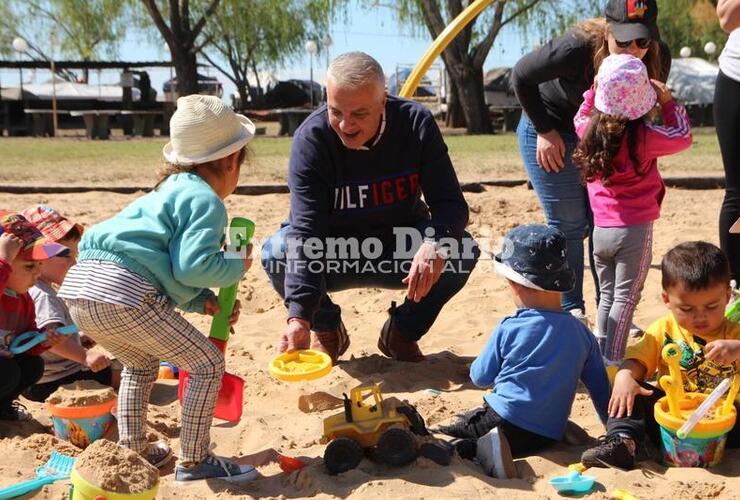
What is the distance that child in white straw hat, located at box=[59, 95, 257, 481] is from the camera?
2580 millimetres

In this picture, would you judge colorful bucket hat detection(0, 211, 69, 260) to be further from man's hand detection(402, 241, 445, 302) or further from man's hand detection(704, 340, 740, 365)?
man's hand detection(704, 340, 740, 365)

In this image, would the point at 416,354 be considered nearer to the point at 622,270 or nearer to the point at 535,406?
the point at 622,270

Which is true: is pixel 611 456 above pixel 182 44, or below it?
below

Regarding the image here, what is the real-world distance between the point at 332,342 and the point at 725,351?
1.87 metres

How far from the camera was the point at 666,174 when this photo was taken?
8.76m

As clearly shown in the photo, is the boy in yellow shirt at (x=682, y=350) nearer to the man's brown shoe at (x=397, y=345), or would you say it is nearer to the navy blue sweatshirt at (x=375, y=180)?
the navy blue sweatshirt at (x=375, y=180)

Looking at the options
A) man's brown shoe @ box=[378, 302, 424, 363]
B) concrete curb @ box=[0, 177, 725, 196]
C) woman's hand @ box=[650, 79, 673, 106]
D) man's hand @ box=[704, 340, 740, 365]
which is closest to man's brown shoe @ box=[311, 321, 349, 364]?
man's brown shoe @ box=[378, 302, 424, 363]

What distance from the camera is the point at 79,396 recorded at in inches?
119

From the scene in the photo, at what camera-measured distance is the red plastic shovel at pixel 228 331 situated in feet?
9.43

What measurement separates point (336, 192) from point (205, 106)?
3.63 ft

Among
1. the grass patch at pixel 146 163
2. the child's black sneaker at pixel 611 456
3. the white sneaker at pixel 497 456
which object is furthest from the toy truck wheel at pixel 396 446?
the grass patch at pixel 146 163

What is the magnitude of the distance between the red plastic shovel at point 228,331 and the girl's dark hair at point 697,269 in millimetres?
1306

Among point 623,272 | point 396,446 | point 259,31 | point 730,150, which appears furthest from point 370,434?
point 259,31

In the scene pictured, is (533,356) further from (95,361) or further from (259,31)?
(259,31)
